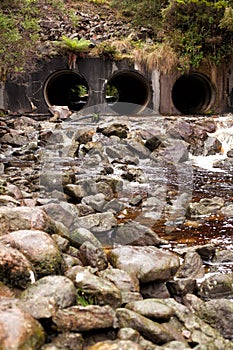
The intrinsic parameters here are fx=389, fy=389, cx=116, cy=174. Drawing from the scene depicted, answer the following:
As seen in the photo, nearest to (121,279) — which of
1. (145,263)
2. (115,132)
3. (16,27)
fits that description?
(145,263)

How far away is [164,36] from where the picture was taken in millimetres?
17484

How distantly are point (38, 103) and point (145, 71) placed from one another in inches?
185

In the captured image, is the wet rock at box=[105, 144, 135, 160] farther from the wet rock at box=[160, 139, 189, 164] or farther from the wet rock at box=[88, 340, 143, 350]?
the wet rock at box=[88, 340, 143, 350]

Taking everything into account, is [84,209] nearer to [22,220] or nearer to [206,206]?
[206,206]

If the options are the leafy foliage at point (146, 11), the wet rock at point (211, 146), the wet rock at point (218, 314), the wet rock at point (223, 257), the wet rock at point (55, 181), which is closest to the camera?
the wet rock at point (218, 314)

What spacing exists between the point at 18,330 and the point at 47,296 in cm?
42

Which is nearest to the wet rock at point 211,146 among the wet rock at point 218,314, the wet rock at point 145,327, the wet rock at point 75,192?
the wet rock at point 75,192

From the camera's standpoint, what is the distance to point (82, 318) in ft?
7.66

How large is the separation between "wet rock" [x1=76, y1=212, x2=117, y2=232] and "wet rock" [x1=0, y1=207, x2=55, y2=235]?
3.58 feet

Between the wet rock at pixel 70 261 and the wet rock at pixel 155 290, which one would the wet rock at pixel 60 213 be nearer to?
the wet rock at pixel 70 261

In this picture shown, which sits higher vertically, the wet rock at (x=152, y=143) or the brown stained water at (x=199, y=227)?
the wet rock at (x=152, y=143)

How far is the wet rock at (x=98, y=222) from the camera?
4742 mm

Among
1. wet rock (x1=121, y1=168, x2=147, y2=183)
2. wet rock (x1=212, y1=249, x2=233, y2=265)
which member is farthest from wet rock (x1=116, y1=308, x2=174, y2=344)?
wet rock (x1=121, y1=168, x2=147, y2=183)

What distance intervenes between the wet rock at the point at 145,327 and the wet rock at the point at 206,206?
10.7 ft
